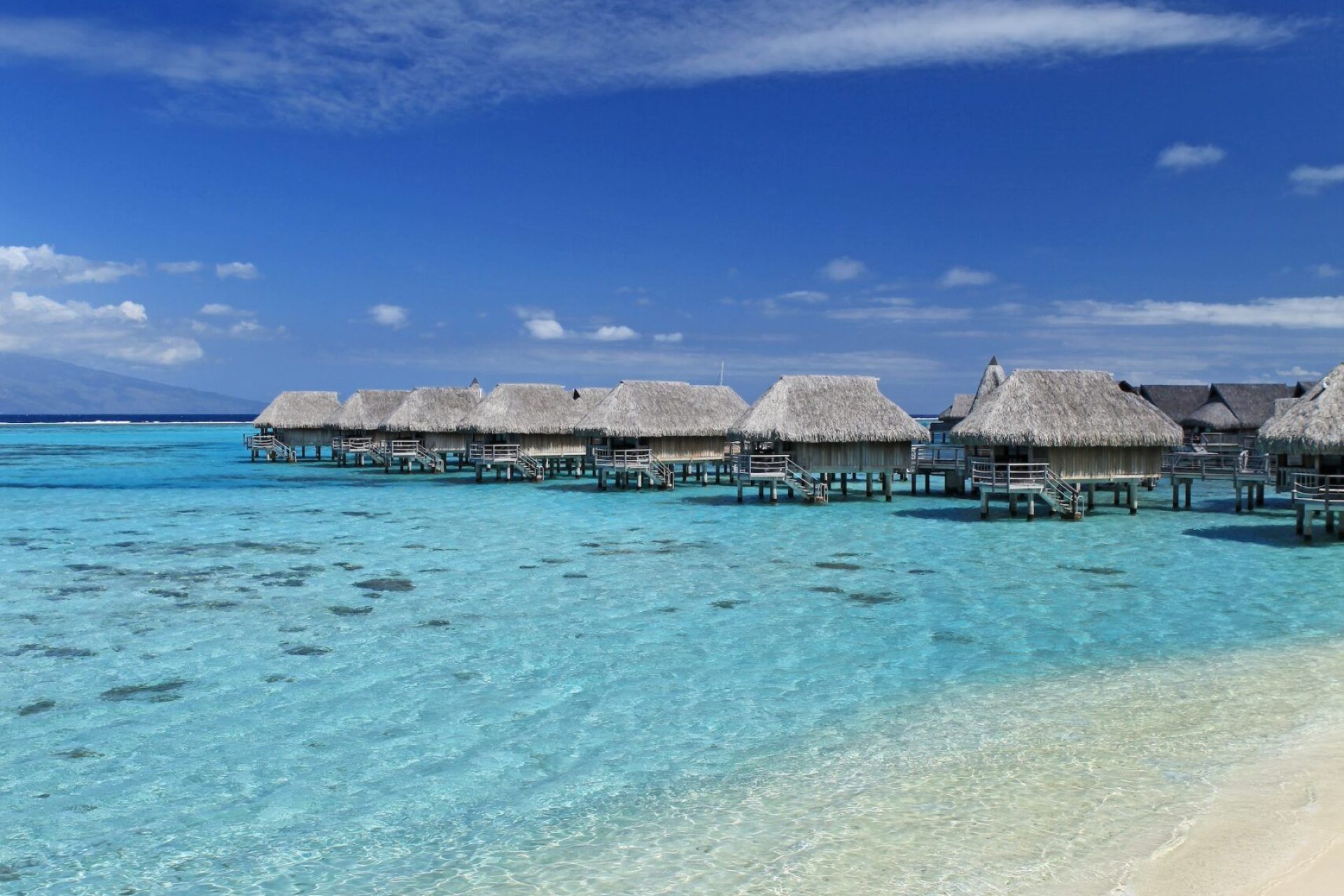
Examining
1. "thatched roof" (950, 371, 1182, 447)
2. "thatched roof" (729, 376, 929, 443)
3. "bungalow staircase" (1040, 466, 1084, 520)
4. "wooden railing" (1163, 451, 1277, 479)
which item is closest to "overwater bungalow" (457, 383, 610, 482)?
"thatched roof" (729, 376, 929, 443)

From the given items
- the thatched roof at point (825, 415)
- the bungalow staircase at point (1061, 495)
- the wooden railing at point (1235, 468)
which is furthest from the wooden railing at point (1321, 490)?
the thatched roof at point (825, 415)

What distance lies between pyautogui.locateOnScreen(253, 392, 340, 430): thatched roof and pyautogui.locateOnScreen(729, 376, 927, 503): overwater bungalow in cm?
3146

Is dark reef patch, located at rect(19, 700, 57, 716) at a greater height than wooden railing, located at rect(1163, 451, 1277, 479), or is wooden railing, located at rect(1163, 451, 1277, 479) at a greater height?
wooden railing, located at rect(1163, 451, 1277, 479)

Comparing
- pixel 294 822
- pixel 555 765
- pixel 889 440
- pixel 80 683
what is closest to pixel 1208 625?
pixel 555 765

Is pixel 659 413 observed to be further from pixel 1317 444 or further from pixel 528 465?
pixel 1317 444

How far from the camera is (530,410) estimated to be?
40.1 meters

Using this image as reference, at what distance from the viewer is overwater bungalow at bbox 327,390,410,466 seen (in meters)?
49.8

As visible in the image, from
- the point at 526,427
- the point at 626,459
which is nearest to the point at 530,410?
the point at 526,427

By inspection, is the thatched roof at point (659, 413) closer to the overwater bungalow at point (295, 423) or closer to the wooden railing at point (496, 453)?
the wooden railing at point (496, 453)

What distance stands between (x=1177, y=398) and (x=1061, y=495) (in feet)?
92.1

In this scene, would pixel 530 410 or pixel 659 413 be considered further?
pixel 530 410

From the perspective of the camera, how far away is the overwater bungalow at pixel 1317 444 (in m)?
20.2

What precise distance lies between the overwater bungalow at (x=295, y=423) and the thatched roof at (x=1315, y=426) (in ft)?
145

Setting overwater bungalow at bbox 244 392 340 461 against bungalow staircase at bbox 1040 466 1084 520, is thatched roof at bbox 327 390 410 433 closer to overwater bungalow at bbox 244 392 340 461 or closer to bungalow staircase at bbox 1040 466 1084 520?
overwater bungalow at bbox 244 392 340 461
